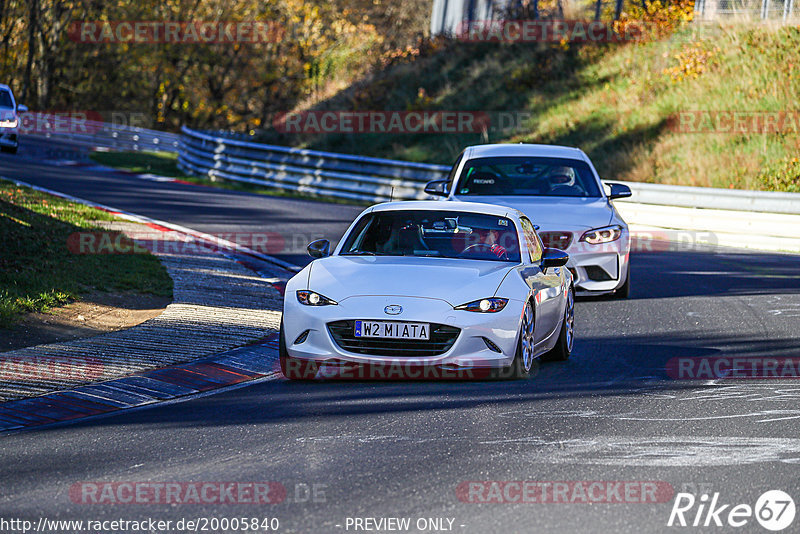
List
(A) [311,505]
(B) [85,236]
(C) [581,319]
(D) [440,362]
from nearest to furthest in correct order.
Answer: (A) [311,505] < (D) [440,362] < (C) [581,319] < (B) [85,236]

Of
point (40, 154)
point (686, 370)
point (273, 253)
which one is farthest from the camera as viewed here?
point (40, 154)

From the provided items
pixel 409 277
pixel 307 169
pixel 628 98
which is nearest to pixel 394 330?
pixel 409 277

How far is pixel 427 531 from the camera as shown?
541 cm

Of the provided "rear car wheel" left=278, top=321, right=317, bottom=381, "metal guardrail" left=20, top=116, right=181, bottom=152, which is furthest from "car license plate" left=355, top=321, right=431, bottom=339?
"metal guardrail" left=20, top=116, right=181, bottom=152

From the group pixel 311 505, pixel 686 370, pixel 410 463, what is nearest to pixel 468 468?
pixel 410 463

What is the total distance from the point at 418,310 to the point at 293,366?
1.13 metres

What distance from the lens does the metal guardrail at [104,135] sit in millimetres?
47969

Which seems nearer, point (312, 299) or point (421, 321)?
point (421, 321)

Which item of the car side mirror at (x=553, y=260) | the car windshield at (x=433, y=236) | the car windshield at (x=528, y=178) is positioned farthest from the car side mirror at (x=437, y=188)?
the car side mirror at (x=553, y=260)

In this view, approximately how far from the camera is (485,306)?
8883mm

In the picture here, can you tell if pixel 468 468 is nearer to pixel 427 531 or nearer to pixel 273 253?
pixel 427 531

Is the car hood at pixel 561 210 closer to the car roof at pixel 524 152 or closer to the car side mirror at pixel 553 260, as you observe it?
the car roof at pixel 524 152

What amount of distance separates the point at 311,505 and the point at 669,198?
18.5 m

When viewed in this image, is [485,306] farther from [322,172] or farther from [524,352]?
[322,172]
